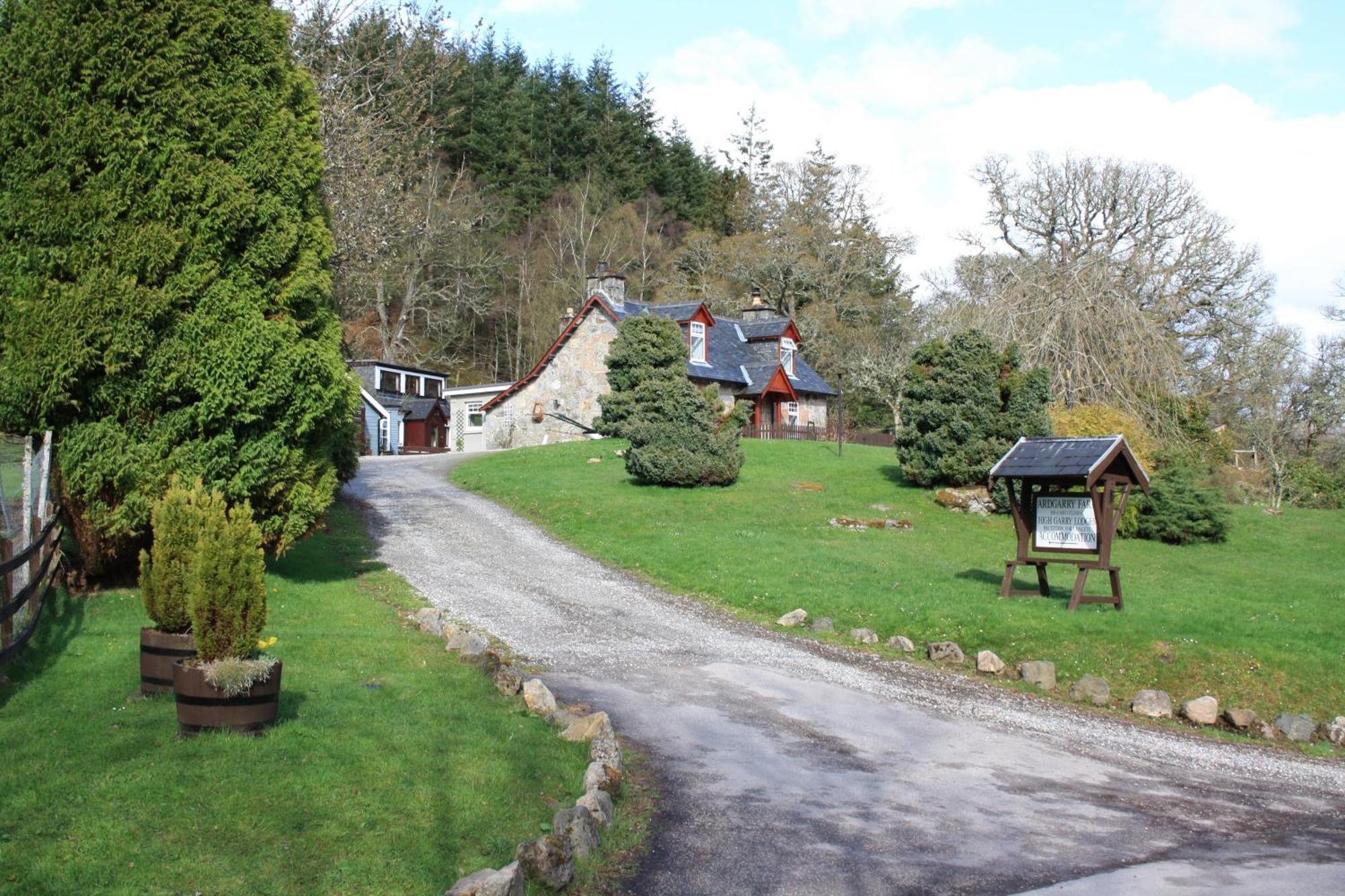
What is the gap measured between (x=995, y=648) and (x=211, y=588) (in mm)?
9587

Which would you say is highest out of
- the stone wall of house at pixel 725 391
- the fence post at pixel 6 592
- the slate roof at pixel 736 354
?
the slate roof at pixel 736 354

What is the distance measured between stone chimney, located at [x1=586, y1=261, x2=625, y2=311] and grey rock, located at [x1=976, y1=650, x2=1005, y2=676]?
32.0m

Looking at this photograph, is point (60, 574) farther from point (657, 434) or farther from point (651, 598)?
point (657, 434)

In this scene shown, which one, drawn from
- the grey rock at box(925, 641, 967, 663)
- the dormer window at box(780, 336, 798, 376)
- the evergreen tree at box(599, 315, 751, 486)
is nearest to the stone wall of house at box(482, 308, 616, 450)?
the evergreen tree at box(599, 315, 751, 486)

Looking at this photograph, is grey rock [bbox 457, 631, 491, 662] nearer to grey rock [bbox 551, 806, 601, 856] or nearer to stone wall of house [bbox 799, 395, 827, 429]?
grey rock [bbox 551, 806, 601, 856]

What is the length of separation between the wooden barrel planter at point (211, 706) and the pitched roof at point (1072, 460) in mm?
11162

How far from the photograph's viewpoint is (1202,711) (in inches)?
435

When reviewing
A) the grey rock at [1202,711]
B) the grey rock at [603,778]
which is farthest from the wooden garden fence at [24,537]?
the grey rock at [1202,711]

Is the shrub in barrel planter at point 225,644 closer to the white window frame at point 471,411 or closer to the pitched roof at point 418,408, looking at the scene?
the white window frame at point 471,411

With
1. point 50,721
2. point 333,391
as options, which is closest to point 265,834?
point 50,721

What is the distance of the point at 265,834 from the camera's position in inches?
227

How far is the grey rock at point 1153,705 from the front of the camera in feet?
36.7

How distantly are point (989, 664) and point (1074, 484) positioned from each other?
4222 mm

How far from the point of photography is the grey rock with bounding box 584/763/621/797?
728 centimetres
